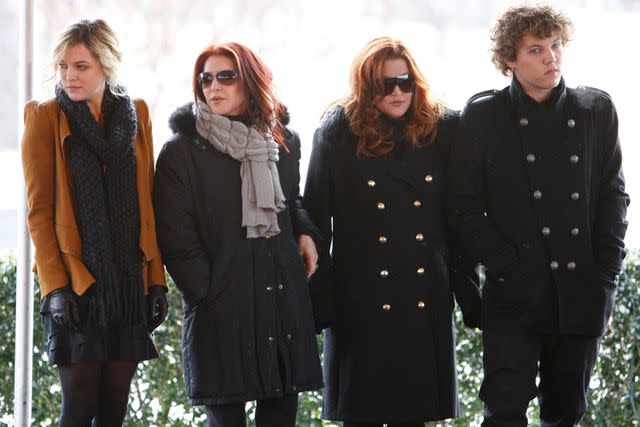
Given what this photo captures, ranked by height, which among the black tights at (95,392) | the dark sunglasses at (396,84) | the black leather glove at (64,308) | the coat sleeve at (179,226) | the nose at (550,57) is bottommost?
the black tights at (95,392)

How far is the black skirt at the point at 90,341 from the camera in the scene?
4176 millimetres

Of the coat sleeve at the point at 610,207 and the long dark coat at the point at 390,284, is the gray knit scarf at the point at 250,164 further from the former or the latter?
the coat sleeve at the point at 610,207

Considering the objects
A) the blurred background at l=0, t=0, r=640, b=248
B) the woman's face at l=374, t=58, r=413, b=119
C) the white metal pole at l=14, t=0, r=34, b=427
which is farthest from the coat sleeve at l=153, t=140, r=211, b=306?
the blurred background at l=0, t=0, r=640, b=248

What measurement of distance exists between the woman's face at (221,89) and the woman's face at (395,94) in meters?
0.63

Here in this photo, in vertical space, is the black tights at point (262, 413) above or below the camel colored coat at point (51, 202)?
below

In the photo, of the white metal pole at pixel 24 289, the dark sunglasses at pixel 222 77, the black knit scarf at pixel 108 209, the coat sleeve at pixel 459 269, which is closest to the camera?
the black knit scarf at pixel 108 209

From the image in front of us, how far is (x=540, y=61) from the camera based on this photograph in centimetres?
452

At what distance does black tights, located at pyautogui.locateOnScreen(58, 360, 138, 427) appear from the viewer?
422 centimetres

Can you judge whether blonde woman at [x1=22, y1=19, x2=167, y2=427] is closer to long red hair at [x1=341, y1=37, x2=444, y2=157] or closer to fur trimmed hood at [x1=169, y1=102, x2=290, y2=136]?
fur trimmed hood at [x1=169, y1=102, x2=290, y2=136]

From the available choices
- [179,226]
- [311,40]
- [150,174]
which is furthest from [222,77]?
[311,40]

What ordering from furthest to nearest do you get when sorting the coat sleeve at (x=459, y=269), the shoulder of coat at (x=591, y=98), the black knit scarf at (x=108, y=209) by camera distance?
the coat sleeve at (x=459, y=269) → the shoulder of coat at (x=591, y=98) → the black knit scarf at (x=108, y=209)

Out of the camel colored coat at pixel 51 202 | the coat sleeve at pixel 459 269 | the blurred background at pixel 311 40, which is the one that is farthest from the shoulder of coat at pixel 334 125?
the blurred background at pixel 311 40

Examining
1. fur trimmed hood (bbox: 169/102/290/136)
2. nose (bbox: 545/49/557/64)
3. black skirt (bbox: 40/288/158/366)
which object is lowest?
black skirt (bbox: 40/288/158/366)

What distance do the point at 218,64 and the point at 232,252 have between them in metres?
0.78
